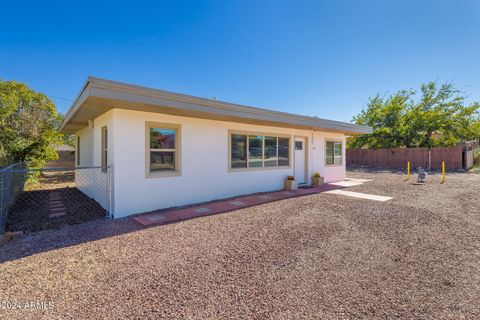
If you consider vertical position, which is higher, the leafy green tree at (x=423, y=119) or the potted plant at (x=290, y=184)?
the leafy green tree at (x=423, y=119)

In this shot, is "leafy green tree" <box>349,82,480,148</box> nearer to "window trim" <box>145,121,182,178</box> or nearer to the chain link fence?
"window trim" <box>145,121,182,178</box>

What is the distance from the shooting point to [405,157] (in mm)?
18312

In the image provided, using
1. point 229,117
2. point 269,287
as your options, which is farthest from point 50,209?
point 269,287

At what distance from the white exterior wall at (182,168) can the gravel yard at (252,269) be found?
0.96m

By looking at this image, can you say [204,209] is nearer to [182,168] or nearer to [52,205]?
[182,168]

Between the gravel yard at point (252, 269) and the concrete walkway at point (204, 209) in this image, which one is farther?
the concrete walkway at point (204, 209)

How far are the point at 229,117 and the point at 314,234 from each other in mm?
3948

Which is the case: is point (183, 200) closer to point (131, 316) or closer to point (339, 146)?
point (131, 316)

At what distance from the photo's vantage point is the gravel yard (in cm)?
206

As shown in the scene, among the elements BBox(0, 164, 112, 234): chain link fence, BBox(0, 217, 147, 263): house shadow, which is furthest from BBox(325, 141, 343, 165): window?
BBox(0, 164, 112, 234): chain link fence

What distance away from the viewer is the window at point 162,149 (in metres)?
5.66

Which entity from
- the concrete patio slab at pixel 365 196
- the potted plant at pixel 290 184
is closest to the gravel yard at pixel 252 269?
the concrete patio slab at pixel 365 196

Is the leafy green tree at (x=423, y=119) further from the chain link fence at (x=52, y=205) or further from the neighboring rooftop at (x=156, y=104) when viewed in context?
the chain link fence at (x=52, y=205)

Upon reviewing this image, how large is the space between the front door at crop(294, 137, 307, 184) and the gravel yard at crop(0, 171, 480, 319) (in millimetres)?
4717
